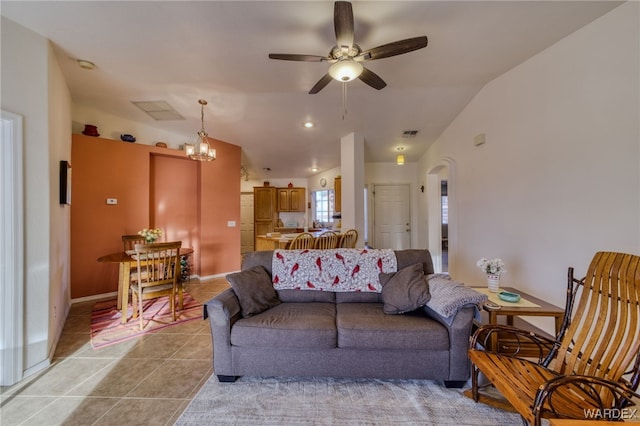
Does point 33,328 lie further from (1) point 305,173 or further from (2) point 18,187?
(1) point 305,173

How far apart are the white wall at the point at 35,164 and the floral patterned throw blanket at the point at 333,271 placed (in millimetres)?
1904

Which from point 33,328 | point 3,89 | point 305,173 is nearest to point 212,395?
point 33,328

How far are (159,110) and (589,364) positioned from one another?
510 cm

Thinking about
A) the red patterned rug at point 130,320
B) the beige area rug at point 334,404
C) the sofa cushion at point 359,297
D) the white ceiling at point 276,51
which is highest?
the white ceiling at point 276,51

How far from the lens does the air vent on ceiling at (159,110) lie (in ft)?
11.2

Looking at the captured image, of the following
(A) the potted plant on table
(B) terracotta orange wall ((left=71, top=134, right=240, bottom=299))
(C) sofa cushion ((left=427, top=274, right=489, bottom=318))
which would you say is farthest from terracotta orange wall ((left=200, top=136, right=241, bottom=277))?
(A) the potted plant on table

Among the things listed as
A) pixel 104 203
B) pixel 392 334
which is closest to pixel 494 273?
pixel 392 334

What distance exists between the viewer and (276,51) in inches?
90.4

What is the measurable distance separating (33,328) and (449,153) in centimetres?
548

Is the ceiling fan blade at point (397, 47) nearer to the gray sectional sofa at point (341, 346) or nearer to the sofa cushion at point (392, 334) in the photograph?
the gray sectional sofa at point (341, 346)

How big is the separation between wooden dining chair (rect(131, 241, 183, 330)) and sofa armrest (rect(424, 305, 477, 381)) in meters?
2.91

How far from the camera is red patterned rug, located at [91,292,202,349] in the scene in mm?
2566

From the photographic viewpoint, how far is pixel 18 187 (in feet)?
6.23

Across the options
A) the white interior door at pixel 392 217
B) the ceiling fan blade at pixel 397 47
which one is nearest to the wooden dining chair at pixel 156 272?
the ceiling fan blade at pixel 397 47
